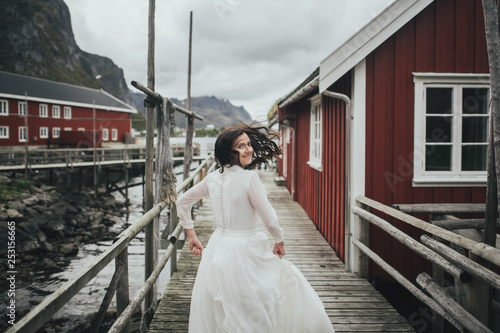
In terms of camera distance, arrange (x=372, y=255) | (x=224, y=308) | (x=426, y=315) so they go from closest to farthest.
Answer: (x=224, y=308), (x=372, y=255), (x=426, y=315)

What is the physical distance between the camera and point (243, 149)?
239 centimetres

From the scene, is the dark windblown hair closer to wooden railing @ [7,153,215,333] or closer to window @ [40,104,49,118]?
wooden railing @ [7,153,215,333]

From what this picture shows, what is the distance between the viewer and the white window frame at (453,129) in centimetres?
470

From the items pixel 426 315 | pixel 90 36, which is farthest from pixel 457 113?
pixel 90 36

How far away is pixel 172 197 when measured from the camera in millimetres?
4582

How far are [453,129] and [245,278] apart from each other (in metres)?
3.98

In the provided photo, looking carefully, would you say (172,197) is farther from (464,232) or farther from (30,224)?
(30,224)

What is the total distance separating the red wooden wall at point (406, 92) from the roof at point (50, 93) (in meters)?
29.3

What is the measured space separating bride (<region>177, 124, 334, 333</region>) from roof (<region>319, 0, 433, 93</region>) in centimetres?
249

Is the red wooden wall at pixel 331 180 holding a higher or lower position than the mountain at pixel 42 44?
lower

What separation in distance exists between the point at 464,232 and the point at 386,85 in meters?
2.13

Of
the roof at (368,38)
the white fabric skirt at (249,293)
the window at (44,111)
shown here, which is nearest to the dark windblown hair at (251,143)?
the white fabric skirt at (249,293)

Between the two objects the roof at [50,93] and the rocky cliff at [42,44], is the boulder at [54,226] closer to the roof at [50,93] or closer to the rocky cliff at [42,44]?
the roof at [50,93]

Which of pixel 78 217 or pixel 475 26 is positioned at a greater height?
pixel 475 26
